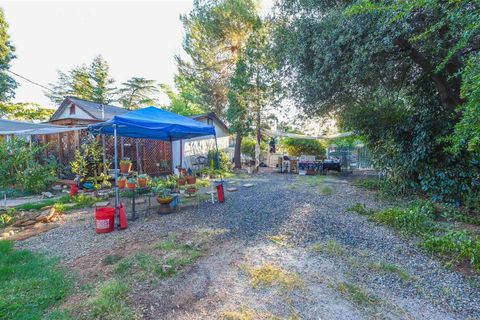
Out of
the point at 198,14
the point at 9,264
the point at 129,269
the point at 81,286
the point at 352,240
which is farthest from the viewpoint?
the point at 198,14

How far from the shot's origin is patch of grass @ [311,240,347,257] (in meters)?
2.93

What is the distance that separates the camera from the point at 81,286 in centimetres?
230

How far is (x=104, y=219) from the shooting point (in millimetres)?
3805

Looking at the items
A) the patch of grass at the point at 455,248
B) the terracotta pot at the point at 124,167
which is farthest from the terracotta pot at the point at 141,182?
the patch of grass at the point at 455,248

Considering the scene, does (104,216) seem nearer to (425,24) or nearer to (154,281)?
(154,281)

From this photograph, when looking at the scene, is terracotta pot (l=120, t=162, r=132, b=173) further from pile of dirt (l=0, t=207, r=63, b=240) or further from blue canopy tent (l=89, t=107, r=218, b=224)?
pile of dirt (l=0, t=207, r=63, b=240)

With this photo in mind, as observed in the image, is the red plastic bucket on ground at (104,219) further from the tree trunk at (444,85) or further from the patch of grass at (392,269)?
the tree trunk at (444,85)

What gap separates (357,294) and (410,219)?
8.26 feet

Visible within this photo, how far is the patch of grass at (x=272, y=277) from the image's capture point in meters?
2.27

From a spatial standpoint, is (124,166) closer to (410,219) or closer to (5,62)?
(410,219)

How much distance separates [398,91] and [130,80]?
22654 mm

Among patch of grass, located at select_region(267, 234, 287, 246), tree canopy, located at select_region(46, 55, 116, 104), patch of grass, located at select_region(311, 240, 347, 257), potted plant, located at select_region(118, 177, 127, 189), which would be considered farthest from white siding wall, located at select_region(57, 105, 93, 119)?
patch of grass, located at select_region(311, 240, 347, 257)

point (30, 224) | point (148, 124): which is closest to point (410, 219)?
point (148, 124)

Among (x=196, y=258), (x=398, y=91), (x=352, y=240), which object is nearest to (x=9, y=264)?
(x=196, y=258)
